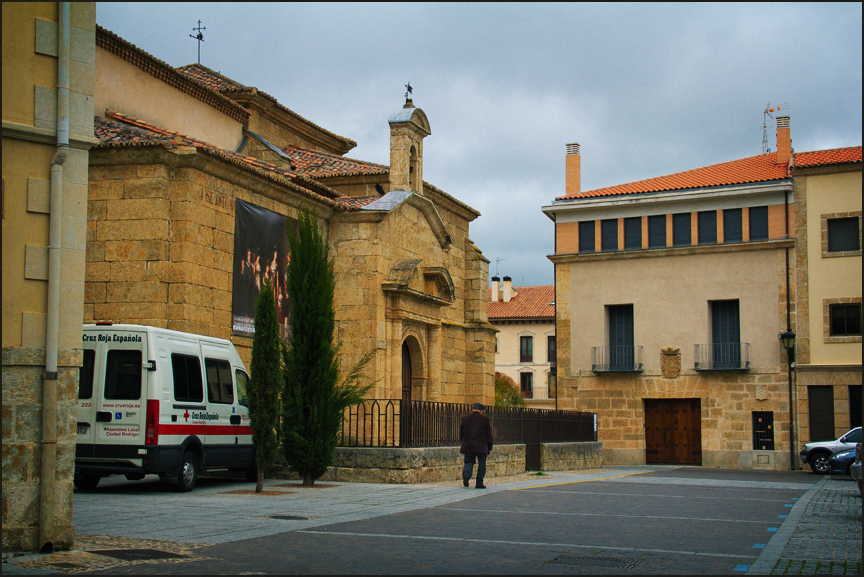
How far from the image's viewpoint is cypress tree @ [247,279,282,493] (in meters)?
12.6

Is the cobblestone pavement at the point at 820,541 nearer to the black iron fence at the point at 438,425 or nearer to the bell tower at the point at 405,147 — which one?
the black iron fence at the point at 438,425

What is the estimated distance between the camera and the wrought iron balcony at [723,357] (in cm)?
3030

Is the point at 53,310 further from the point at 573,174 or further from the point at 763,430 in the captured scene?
the point at 573,174

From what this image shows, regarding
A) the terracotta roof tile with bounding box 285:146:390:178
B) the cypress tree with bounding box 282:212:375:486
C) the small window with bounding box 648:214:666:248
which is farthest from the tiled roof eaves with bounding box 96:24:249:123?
the small window with bounding box 648:214:666:248

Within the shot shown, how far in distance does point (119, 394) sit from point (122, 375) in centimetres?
26

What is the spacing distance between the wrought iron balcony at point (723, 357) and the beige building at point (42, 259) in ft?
85.7

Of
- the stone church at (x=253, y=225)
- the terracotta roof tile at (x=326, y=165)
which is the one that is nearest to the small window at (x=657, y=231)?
the stone church at (x=253, y=225)

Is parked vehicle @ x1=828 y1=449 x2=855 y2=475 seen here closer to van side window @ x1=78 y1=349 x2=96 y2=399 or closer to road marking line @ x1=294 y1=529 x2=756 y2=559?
road marking line @ x1=294 y1=529 x2=756 y2=559

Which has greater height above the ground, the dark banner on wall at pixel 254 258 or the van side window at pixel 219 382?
the dark banner on wall at pixel 254 258

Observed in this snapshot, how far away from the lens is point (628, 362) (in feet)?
105

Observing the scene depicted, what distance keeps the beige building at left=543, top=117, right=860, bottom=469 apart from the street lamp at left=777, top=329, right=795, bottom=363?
263mm

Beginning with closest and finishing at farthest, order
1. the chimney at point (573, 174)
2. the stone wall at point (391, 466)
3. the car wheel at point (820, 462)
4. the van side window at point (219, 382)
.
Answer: the van side window at point (219, 382)
the stone wall at point (391, 466)
the car wheel at point (820, 462)
the chimney at point (573, 174)

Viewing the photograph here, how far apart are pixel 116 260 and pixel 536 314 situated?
46.1 metres

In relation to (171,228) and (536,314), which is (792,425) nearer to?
(171,228)
